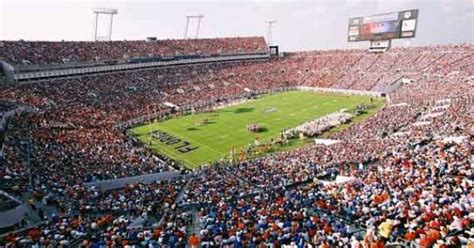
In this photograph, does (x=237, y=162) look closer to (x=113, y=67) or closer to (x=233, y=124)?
(x=233, y=124)

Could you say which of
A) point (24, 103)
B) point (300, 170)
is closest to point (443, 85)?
point (300, 170)

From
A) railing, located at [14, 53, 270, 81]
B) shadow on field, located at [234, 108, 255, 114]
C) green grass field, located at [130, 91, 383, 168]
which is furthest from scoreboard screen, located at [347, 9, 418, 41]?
shadow on field, located at [234, 108, 255, 114]

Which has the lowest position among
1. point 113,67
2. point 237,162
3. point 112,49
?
point 237,162

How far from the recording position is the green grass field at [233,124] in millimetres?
44906

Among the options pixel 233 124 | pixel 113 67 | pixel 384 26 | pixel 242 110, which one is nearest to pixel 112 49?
pixel 113 67

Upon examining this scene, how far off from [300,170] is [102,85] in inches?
1806

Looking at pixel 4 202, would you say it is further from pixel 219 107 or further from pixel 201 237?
pixel 219 107

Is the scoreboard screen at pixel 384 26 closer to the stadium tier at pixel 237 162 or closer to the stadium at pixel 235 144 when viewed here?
the stadium at pixel 235 144

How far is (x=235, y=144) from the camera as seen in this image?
4584cm

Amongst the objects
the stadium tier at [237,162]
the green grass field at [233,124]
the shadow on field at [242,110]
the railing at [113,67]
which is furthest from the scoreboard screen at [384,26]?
the shadow on field at [242,110]

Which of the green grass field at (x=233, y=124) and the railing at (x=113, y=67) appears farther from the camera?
the railing at (x=113, y=67)

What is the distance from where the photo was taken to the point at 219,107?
65.4m

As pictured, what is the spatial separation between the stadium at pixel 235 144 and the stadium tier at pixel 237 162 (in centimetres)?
12

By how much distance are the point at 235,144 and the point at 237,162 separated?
8.51 m
